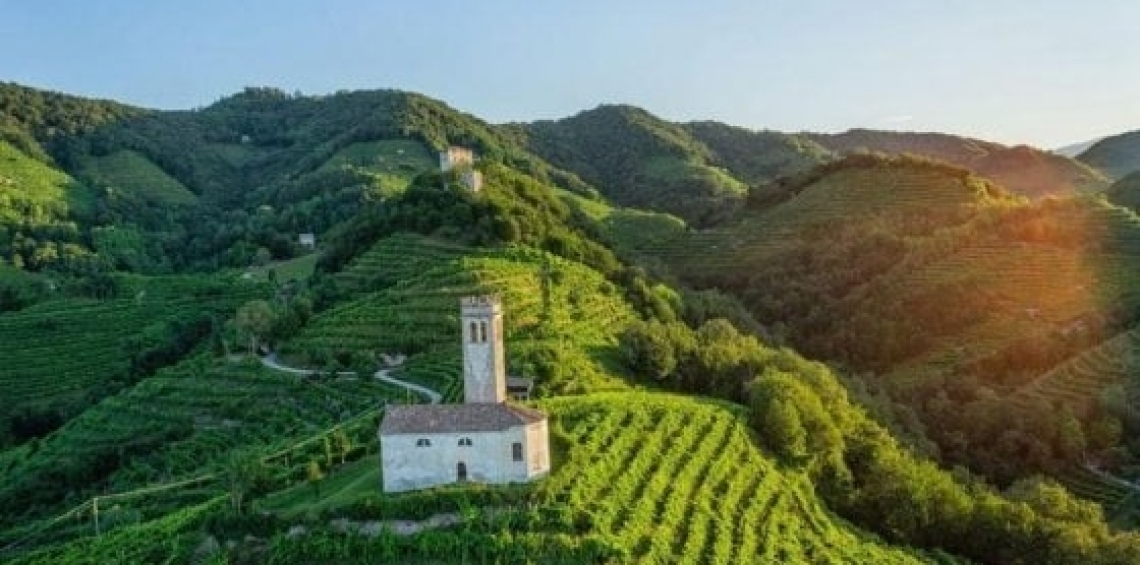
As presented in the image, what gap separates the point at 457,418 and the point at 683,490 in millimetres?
10422

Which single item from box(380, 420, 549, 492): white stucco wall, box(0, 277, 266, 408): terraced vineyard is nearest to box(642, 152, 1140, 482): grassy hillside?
box(380, 420, 549, 492): white stucco wall

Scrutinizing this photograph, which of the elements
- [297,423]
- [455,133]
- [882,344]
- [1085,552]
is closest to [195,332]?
[297,423]

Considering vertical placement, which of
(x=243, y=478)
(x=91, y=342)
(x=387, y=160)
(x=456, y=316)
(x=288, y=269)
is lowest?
(x=243, y=478)

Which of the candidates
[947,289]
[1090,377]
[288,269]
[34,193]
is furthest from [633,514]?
[34,193]

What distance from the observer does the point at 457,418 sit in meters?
41.0

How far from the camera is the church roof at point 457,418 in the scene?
1593 inches

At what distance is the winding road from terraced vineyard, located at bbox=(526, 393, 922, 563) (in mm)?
9969

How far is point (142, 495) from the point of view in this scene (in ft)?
186

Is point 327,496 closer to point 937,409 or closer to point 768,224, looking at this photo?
point 937,409

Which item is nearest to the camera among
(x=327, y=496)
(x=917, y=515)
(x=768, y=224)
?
(x=327, y=496)

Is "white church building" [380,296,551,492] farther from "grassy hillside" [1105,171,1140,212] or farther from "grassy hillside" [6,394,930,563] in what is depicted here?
"grassy hillside" [1105,171,1140,212]

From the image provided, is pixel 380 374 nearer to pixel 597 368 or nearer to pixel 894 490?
pixel 597 368

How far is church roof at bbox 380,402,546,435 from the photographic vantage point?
133 feet

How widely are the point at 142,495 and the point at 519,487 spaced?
26320 mm
